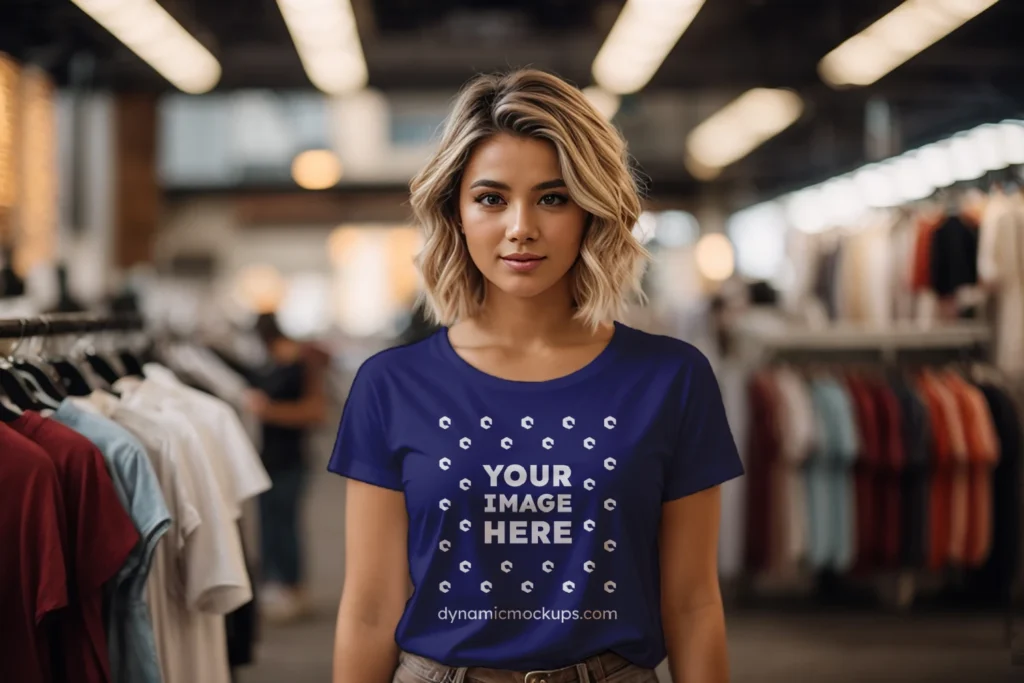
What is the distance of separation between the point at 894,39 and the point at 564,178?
5.98m

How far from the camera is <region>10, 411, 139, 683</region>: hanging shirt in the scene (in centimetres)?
226

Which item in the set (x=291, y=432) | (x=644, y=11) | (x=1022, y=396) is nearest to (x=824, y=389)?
(x=1022, y=396)

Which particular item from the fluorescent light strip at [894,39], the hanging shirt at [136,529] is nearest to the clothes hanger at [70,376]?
the hanging shirt at [136,529]

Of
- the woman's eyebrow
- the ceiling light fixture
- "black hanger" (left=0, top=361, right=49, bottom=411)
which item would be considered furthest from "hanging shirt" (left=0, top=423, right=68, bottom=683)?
the ceiling light fixture

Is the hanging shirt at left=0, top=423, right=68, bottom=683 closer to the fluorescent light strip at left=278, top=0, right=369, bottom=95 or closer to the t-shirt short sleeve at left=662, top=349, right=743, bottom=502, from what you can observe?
Result: the t-shirt short sleeve at left=662, top=349, right=743, bottom=502

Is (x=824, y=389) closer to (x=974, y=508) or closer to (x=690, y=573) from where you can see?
(x=974, y=508)

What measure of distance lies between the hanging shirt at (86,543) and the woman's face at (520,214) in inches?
35.1

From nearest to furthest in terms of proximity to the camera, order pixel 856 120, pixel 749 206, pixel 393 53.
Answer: pixel 393 53 → pixel 856 120 → pixel 749 206

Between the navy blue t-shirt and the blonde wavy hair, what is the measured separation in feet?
0.55

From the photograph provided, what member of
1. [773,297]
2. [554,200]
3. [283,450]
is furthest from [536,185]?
[773,297]

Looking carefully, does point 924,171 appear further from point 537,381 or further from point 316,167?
point 537,381

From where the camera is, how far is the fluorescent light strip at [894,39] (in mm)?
6754

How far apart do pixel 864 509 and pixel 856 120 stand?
10.3m

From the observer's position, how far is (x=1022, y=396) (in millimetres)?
6652
